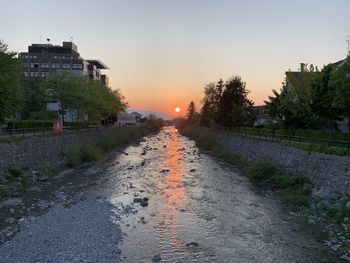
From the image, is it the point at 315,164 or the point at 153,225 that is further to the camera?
the point at 315,164

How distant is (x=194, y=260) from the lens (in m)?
13.0

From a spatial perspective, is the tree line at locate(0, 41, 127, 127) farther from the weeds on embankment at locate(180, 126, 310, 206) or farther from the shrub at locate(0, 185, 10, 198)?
the weeds on embankment at locate(180, 126, 310, 206)

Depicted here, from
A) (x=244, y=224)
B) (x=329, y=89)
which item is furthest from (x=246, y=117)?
(x=244, y=224)

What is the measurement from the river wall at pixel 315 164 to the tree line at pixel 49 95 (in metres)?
22.7

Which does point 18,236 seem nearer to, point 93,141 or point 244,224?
point 244,224

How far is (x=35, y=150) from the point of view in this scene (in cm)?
3212

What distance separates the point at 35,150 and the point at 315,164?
2231 centimetres

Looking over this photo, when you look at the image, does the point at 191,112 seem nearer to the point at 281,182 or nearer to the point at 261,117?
the point at 261,117

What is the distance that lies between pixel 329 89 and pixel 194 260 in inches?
867

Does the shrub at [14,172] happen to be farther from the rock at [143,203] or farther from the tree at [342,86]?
the tree at [342,86]

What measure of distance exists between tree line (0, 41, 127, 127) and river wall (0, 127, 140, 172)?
372 cm

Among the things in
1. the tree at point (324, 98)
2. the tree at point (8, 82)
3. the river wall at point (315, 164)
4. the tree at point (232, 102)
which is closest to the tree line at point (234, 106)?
the tree at point (232, 102)

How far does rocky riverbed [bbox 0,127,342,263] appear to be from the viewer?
13.4 m

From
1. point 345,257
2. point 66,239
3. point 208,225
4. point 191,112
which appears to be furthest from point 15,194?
point 191,112
